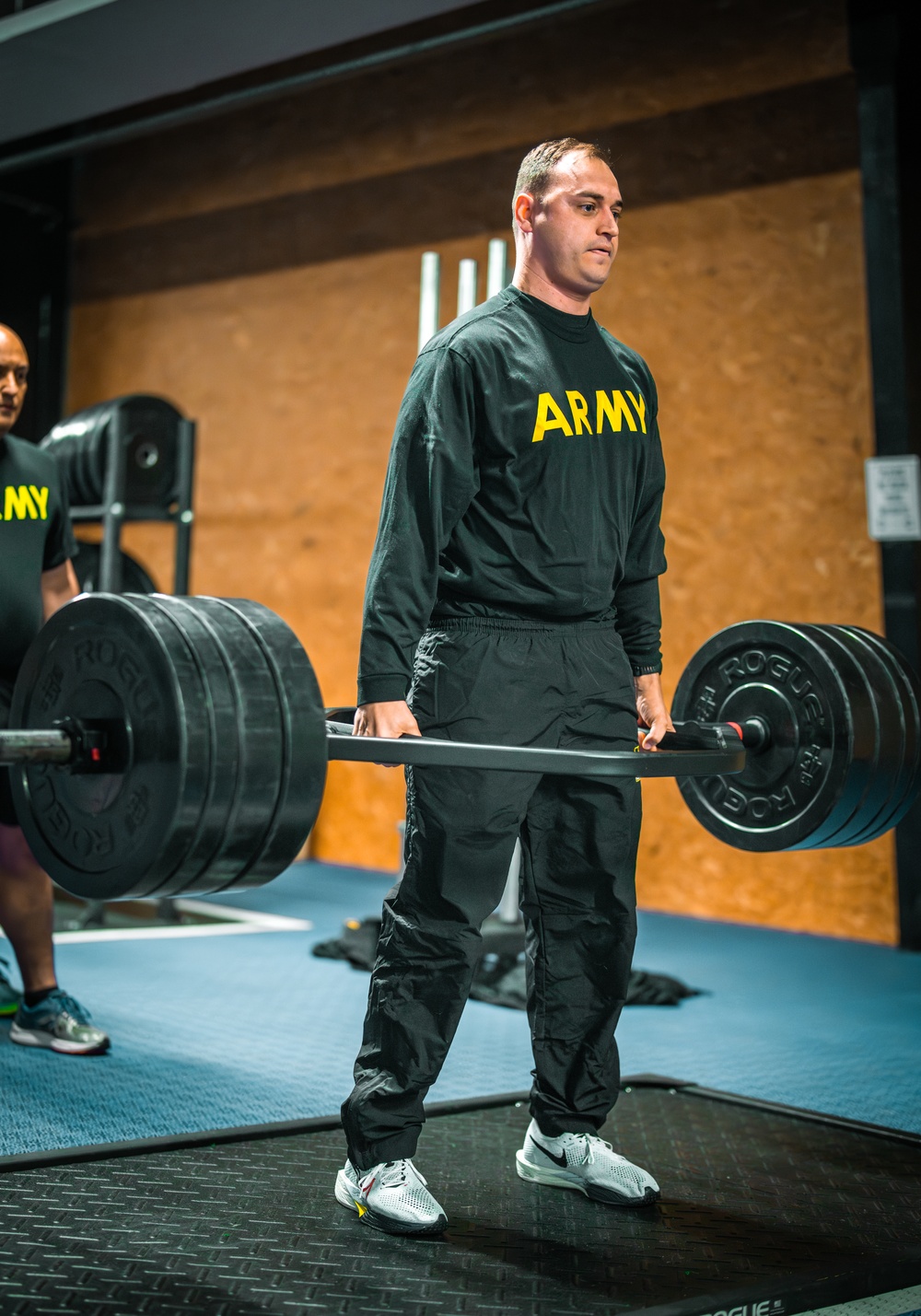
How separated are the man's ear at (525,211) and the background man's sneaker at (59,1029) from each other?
1900 mm

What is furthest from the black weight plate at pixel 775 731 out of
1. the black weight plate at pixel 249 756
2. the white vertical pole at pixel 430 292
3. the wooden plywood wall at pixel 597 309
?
the wooden plywood wall at pixel 597 309

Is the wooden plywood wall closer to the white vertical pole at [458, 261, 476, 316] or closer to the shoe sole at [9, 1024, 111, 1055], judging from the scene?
the white vertical pole at [458, 261, 476, 316]

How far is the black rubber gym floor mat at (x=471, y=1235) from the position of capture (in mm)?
1651

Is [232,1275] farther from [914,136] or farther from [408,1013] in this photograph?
[914,136]

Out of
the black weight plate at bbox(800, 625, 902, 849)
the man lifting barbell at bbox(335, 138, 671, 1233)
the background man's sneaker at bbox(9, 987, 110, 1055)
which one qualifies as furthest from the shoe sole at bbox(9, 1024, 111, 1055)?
the black weight plate at bbox(800, 625, 902, 849)

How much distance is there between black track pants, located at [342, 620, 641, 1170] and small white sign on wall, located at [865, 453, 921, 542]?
2.55 metres

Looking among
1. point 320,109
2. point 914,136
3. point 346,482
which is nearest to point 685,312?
point 914,136

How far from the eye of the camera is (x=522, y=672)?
1942mm

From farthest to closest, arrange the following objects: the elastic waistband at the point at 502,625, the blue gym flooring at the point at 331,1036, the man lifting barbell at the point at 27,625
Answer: the man lifting barbell at the point at 27,625
the blue gym flooring at the point at 331,1036
the elastic waistband at the point at 502,625

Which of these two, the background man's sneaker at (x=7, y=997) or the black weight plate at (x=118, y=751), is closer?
the black weight plate at (x=118, y=751)

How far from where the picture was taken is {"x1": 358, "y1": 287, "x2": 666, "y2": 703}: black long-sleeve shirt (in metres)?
1.89

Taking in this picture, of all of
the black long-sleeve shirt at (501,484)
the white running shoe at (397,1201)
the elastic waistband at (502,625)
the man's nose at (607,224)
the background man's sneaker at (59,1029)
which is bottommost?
the white running shoe at (397,1201)

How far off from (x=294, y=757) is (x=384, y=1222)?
0.68 meters

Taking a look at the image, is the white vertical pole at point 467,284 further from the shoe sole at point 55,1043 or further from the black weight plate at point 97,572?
the shoe sole at point 55,1043
